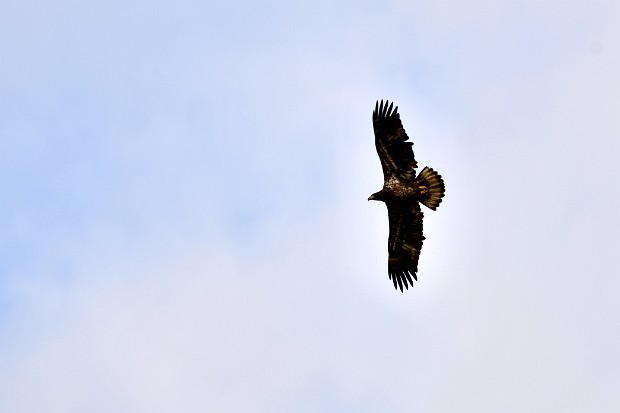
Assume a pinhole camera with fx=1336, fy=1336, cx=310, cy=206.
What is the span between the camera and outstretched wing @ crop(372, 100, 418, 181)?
4062cm

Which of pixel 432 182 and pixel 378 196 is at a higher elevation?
pixel 378 196

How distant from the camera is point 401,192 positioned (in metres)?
41.8

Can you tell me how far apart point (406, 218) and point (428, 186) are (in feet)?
6.38

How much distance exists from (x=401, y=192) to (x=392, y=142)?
1866 millimetres

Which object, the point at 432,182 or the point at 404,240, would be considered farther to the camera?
the point at 404,240

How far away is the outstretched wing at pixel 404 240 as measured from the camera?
42.8m

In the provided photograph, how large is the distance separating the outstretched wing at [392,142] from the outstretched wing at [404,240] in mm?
1566

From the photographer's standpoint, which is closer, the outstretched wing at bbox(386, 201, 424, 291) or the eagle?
the eagle

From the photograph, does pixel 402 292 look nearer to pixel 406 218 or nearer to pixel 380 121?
pixel 406 218

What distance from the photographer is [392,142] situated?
40781mm

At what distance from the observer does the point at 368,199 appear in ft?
140

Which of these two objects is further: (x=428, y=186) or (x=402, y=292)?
(x=402, y=292)

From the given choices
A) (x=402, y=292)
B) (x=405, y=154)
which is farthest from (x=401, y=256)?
(x=405, y=154)

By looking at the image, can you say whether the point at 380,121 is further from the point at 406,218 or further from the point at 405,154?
the point at 406,218
